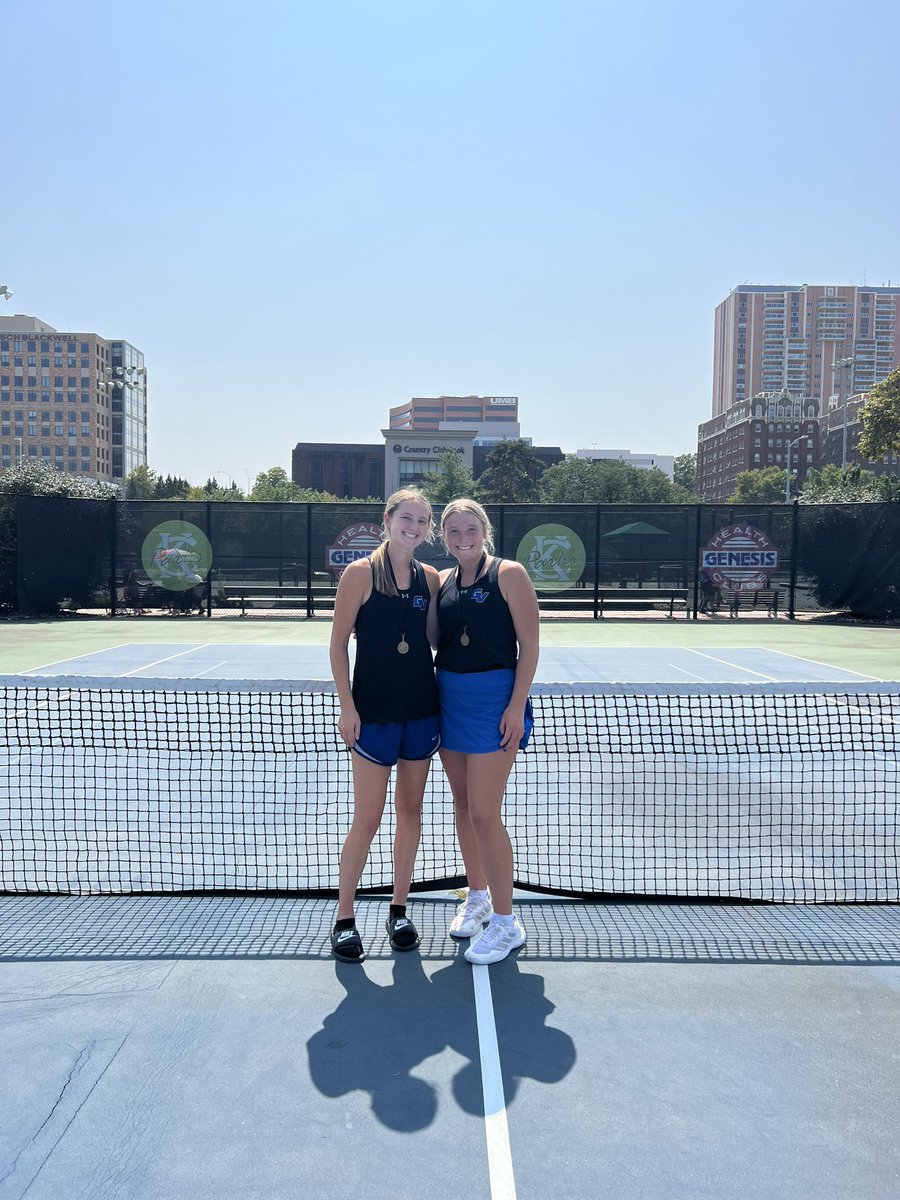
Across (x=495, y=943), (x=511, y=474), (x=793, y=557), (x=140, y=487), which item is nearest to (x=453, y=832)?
(x=495, y=943)

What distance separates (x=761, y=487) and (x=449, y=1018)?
115 metres

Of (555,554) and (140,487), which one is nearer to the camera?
(555,554)

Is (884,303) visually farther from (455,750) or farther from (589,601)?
(455,750)

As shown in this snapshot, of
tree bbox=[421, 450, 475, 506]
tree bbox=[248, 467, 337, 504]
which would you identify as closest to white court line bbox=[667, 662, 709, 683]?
tree bbox=[421, 450, 475, 506]

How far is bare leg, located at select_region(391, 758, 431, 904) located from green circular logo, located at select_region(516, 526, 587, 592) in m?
15.8

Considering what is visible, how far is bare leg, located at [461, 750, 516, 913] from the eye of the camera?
336 cm

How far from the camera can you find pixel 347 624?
3375 mm

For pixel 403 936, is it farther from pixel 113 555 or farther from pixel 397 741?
pixel 113 555

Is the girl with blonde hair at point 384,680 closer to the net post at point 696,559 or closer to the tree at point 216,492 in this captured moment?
the net post at point 696,559

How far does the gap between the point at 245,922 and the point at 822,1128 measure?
2.21 m

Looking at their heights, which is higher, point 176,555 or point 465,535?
point 465,535

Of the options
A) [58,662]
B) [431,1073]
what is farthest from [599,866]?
[58,662]

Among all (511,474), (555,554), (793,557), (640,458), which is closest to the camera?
(793,557)

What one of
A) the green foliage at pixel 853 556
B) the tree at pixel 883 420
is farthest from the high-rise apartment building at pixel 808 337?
the green foliage at pixel 853 556
